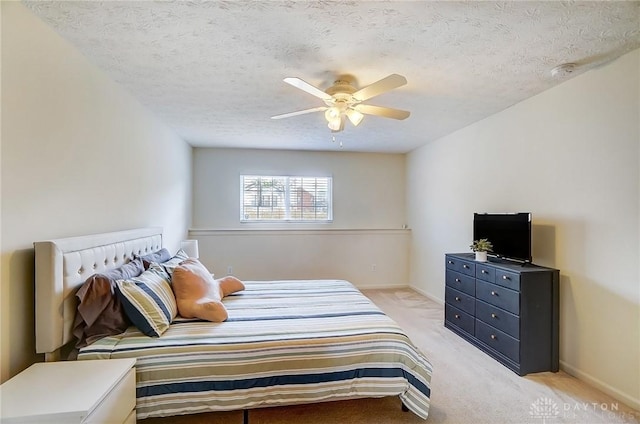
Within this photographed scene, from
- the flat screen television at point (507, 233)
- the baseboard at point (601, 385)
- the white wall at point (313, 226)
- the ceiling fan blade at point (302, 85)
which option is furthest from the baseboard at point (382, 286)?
the ceiling fan blade at point (302, 85)

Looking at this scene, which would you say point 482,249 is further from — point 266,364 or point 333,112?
point 266,364

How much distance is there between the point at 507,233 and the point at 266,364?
8.62ft

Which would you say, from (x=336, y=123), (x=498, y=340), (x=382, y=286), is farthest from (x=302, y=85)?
(x=382, y=286)

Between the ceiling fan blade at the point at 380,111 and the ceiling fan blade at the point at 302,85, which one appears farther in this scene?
the ceiling fan blade at the point at 380,111

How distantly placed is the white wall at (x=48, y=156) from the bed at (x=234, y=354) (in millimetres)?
109

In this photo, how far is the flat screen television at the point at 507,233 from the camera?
292cm

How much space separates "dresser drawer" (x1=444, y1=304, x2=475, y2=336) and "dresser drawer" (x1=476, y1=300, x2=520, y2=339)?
6.5 inches

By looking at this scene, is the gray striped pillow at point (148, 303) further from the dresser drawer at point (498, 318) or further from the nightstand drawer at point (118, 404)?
the dresser drawer at point (498, 318)

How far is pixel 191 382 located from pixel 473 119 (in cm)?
384

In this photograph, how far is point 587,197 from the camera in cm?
254

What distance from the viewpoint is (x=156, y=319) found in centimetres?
206

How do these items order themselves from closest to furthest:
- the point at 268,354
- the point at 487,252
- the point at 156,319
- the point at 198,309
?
the point at 268,354 < the point at 156,319 < the point at 198,309 < the point at 487,252

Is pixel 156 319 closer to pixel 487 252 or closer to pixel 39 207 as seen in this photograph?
pixel 39 207

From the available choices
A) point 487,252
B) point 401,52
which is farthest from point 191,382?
point 487,252
